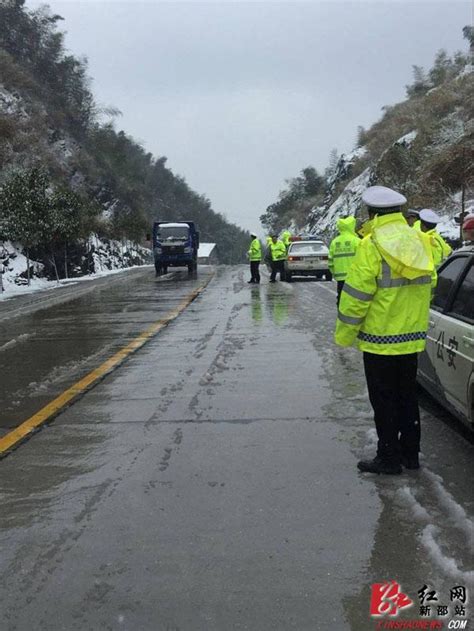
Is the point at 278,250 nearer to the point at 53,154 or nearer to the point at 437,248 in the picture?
the point at 437,248

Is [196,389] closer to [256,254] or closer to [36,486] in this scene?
[36,486]

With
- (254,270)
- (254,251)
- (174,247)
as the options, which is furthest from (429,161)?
(254,251)

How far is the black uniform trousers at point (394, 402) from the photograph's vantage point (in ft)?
14.1

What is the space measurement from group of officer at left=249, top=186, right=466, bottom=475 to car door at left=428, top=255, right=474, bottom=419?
1.31 ft

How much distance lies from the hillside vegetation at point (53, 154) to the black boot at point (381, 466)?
20.6 m

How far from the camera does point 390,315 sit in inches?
165

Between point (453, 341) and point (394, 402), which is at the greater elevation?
point (453, 341)

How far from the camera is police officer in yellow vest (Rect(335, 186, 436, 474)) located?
413 centimetres

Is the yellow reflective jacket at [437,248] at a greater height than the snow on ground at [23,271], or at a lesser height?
greater

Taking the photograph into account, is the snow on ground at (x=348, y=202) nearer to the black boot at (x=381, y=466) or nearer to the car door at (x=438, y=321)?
the car door at (x=438, y=321)

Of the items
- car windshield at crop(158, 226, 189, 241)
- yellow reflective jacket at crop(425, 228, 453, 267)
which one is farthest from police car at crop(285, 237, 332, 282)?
yellow reflective jacket at crop(425, 228, 453, 267)

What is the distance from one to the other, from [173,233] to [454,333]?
28.7 meters

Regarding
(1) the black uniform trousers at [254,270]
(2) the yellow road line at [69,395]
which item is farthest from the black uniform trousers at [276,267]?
(2) the yellow road line at [69,395]

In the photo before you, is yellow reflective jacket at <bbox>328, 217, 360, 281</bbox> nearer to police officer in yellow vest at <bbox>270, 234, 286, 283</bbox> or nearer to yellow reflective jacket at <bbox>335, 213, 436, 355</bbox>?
yellow reflective jacket at <bbox>335, 213, 436, 355</bbox>
